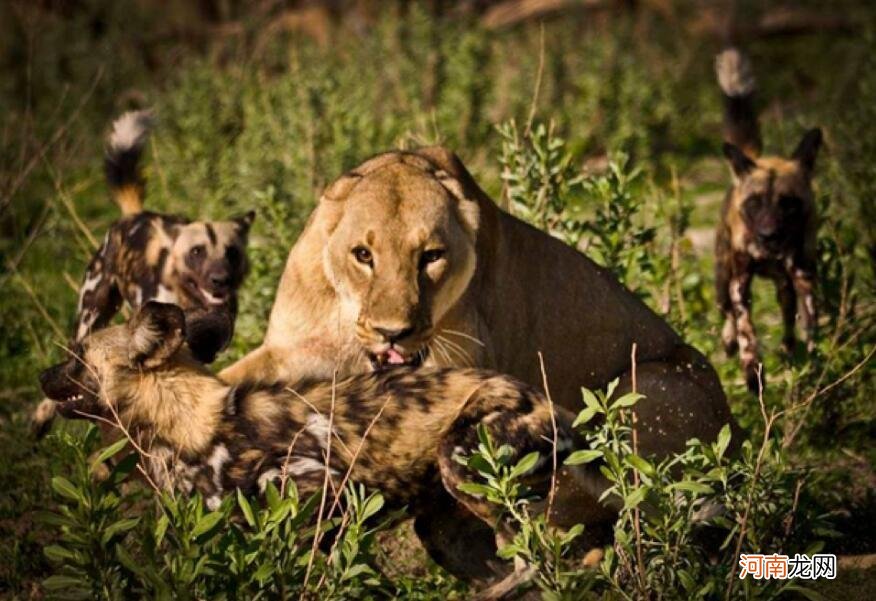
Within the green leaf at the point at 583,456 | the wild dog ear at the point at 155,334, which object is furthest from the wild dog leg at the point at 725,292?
the green leaf at the point at 583,456

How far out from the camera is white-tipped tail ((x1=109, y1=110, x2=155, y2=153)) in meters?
8.49

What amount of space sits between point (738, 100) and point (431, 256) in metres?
5.34

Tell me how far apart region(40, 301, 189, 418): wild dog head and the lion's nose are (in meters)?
0.73

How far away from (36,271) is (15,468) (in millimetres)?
3434

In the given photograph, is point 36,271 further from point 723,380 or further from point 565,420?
point 565,420

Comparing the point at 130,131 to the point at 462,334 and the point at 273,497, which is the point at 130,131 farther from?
the point at 273,497

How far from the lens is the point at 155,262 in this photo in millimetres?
8125

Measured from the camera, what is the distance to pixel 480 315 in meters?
6.16

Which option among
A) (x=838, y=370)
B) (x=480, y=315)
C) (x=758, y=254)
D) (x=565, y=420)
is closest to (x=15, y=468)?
(x=480, y=315)

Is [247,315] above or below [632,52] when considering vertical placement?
below

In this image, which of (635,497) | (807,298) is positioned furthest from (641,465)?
(807,298)

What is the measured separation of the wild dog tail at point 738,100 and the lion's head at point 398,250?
468 centimetres

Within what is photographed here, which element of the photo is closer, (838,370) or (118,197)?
(838,370)

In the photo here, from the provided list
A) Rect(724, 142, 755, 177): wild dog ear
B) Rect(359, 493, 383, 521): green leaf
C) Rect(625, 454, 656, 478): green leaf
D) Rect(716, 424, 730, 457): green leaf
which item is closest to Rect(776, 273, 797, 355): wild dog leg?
Result: Rect(724, 142, 755, 177): wild dog ear
